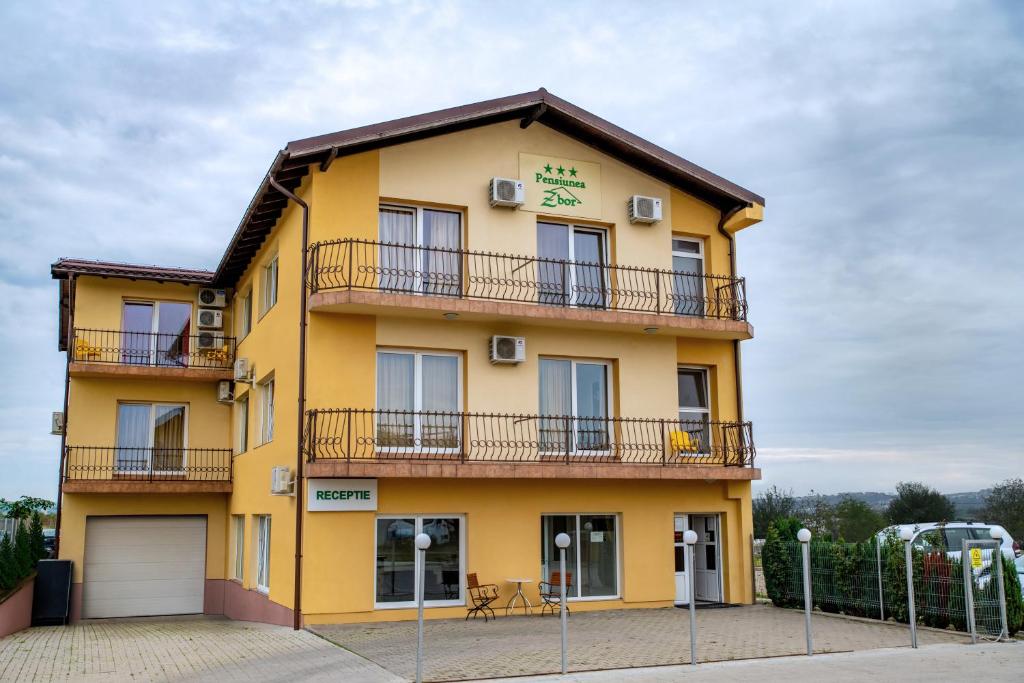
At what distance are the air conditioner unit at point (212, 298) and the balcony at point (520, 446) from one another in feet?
29.6

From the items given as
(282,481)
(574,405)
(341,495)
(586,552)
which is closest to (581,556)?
(586,552)

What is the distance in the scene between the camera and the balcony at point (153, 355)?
71.8 feet

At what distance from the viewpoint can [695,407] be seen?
750 inches

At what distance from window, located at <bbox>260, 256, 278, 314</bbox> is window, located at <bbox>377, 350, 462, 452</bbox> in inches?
133

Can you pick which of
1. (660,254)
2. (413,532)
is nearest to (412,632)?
(413,532)

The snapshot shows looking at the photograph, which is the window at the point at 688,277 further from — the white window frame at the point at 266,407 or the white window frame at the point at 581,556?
the white window frame at the point at 266,407

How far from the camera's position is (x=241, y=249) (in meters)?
20.5

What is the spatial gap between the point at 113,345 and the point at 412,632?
1241cm

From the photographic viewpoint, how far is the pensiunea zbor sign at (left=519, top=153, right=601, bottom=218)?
17.8m

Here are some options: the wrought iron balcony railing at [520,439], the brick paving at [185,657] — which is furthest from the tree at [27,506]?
the wrought iron balcony railing at [520,439]

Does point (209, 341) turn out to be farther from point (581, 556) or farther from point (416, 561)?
point (581, 556)

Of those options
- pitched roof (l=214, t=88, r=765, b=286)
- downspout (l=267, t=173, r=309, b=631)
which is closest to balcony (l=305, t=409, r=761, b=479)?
downspout (l=267, t=173, r=309, b=631)

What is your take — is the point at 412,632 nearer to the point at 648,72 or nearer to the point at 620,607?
the point at 620,607

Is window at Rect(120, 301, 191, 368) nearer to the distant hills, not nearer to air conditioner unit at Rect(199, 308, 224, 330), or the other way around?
air conditioner unit at Rect(199, 308, 224, 330)
